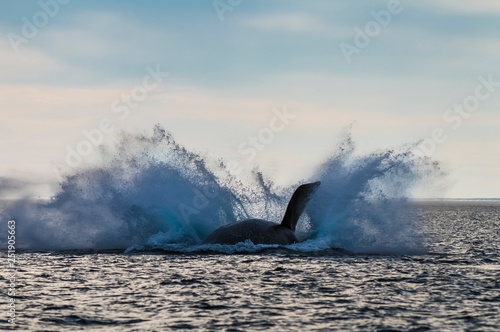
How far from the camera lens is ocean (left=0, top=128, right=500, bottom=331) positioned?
1304 centimetres

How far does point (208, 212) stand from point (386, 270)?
534 inches

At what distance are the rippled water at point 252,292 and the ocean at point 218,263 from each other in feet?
0.15


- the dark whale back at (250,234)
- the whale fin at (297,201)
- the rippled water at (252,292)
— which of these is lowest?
the rippled water at (252,292)

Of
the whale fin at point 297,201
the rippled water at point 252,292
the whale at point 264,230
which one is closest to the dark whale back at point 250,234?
the whale at point 264,230

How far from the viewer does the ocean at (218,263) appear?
13.0m

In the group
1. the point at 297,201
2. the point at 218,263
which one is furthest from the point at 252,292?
the point at 297,201

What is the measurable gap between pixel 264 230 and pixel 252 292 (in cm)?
992

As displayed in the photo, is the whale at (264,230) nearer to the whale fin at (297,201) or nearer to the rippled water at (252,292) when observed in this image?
the whale fin at (297,201)

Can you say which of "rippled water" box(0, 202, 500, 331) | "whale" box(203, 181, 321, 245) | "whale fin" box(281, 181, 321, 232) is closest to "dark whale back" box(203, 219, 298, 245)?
"whale" box(203, 181, 321, 245)

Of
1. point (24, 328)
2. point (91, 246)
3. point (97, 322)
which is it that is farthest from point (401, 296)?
point (91, 246)

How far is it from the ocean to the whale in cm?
61

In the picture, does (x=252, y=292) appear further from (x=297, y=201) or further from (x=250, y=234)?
(x=297, y=201)

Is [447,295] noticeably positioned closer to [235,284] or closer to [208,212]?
[235,284]

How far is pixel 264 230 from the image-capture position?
1018 inches
